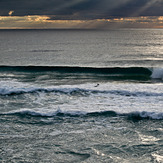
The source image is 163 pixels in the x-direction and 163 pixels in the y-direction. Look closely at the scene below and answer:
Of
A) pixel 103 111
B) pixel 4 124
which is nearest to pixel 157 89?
pixel 103 111

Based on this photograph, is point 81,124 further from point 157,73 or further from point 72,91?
point 157,73

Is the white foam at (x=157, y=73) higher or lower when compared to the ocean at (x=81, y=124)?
higher

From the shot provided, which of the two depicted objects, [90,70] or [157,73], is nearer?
[157,73]

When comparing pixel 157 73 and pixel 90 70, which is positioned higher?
pixel 90 70

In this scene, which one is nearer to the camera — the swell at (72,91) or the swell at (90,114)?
the swell at (90,114)

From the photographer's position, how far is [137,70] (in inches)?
1187

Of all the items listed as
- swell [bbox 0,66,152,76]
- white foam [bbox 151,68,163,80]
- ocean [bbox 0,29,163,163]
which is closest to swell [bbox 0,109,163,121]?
ocean [bbox 0,29,163,163]

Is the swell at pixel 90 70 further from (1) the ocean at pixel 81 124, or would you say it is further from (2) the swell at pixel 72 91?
(2) the swell at pixel 72 91

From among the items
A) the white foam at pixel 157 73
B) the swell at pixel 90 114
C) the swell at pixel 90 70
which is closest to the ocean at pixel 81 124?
the swell at pixel 90 114

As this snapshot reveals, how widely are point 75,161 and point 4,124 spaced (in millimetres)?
4978

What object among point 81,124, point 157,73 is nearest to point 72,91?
point 81,124

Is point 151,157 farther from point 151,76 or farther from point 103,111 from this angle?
point 151,76

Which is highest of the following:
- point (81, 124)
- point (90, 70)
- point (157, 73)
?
point (90, 70)

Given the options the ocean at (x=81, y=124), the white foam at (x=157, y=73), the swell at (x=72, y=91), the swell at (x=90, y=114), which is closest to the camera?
the ocean at (x=81, y=124)
